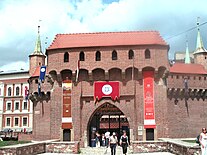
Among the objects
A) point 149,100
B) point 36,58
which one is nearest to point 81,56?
point 149,100

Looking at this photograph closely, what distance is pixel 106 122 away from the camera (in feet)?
150

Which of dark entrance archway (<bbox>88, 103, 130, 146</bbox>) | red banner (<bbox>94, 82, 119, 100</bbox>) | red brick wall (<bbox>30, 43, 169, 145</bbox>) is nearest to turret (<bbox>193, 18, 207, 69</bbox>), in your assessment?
dark entrance archway (<bbox>88, 103, 130, 146</bbox>)

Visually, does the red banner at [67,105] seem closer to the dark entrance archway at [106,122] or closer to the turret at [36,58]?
the dark entrance archway at [106,122]

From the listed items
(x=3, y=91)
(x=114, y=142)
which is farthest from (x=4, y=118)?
(x=114, y=142)

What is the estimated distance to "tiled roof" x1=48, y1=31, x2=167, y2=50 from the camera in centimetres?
3027

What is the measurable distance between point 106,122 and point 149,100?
56.4 feet

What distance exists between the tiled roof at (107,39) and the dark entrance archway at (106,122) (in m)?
5.64

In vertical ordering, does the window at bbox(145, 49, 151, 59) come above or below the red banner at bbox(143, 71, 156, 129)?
above

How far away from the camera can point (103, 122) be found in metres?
46.2

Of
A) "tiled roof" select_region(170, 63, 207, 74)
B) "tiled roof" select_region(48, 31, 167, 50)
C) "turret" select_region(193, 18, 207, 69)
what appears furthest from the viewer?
"turret" select_region(193, 18, 207, 69)

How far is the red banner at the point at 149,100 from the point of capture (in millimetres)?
29203

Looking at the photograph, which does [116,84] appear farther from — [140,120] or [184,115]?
[184,115]

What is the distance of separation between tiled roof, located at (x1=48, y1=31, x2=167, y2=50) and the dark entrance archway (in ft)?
18.5

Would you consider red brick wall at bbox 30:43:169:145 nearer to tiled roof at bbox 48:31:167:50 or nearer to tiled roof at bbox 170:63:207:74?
tiled roof at bbox 48:31:167:50
